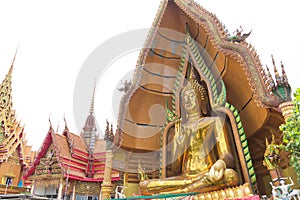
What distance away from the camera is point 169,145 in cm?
463

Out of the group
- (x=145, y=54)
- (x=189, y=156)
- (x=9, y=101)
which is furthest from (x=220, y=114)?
(x=9, y=101)

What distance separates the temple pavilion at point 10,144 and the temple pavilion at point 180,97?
33.1 ft

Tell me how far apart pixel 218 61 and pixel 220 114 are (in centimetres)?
89

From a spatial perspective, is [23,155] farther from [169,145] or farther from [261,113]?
[261,113]

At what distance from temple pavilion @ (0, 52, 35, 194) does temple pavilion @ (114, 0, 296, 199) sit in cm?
1009

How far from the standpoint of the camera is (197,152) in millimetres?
4191

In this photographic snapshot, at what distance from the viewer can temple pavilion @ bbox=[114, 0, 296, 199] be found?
333 cm

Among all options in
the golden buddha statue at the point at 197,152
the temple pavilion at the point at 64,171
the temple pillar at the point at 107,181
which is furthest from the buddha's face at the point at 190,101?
the temple pavilion at the point at 64,171

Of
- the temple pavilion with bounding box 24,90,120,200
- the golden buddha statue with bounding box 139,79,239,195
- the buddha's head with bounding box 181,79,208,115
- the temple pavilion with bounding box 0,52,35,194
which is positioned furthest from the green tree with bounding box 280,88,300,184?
the temple pavilion with bounding box 0,52,35,194

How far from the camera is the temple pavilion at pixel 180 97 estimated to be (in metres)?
3.33

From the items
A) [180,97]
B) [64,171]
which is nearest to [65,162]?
[64,171]

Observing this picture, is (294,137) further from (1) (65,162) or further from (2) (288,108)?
(1) (65,162)

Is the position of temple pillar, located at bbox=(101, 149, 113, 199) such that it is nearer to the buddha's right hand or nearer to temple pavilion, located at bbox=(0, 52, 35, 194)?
the buddha's right hand

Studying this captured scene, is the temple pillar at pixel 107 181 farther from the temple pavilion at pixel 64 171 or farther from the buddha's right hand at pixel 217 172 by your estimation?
the temple pavilion at pixel 64 171
